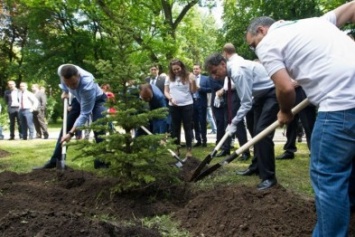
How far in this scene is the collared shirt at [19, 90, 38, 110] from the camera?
13.8m

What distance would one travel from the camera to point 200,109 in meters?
9.94

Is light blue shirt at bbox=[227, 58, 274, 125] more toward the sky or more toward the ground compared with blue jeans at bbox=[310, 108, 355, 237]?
more toward the sky

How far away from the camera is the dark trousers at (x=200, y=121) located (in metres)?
9.75

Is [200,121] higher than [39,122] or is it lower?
higher

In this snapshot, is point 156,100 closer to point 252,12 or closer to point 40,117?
point 40,117

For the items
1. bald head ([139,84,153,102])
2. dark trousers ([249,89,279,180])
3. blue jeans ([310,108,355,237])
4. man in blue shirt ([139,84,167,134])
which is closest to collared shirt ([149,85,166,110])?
man in blue shirt ([139,84,167,134])

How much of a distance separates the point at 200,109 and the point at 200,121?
1.00 ft

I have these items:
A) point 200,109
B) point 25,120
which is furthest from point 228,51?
point 25,120

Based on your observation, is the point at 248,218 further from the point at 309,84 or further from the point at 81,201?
the point at 81,201

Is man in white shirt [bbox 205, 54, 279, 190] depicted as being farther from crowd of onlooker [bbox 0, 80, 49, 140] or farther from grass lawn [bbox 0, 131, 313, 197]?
crowd of onlooker [bbox 0, 80, 49, 140]

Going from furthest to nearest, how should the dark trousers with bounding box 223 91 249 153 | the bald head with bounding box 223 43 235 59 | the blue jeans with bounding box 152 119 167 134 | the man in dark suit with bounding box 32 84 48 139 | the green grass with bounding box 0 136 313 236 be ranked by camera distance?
the man in dark suit with bounding box 32 84 48 139
the dark trousers with bounding box 223 91 249 153
the blue jeans with bounding box 152 119 167 134
the bald head with bounding box 223 43 235 59
the green grass with bounding box 0 136 313 236

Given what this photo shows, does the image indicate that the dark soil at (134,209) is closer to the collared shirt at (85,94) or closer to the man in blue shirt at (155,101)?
the collared shirt at (85,94)

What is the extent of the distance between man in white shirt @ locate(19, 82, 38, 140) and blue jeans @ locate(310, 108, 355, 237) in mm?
12528

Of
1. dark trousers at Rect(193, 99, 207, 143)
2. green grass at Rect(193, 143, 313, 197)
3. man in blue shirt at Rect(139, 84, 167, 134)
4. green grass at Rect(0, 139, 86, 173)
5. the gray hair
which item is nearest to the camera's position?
the gray hair
